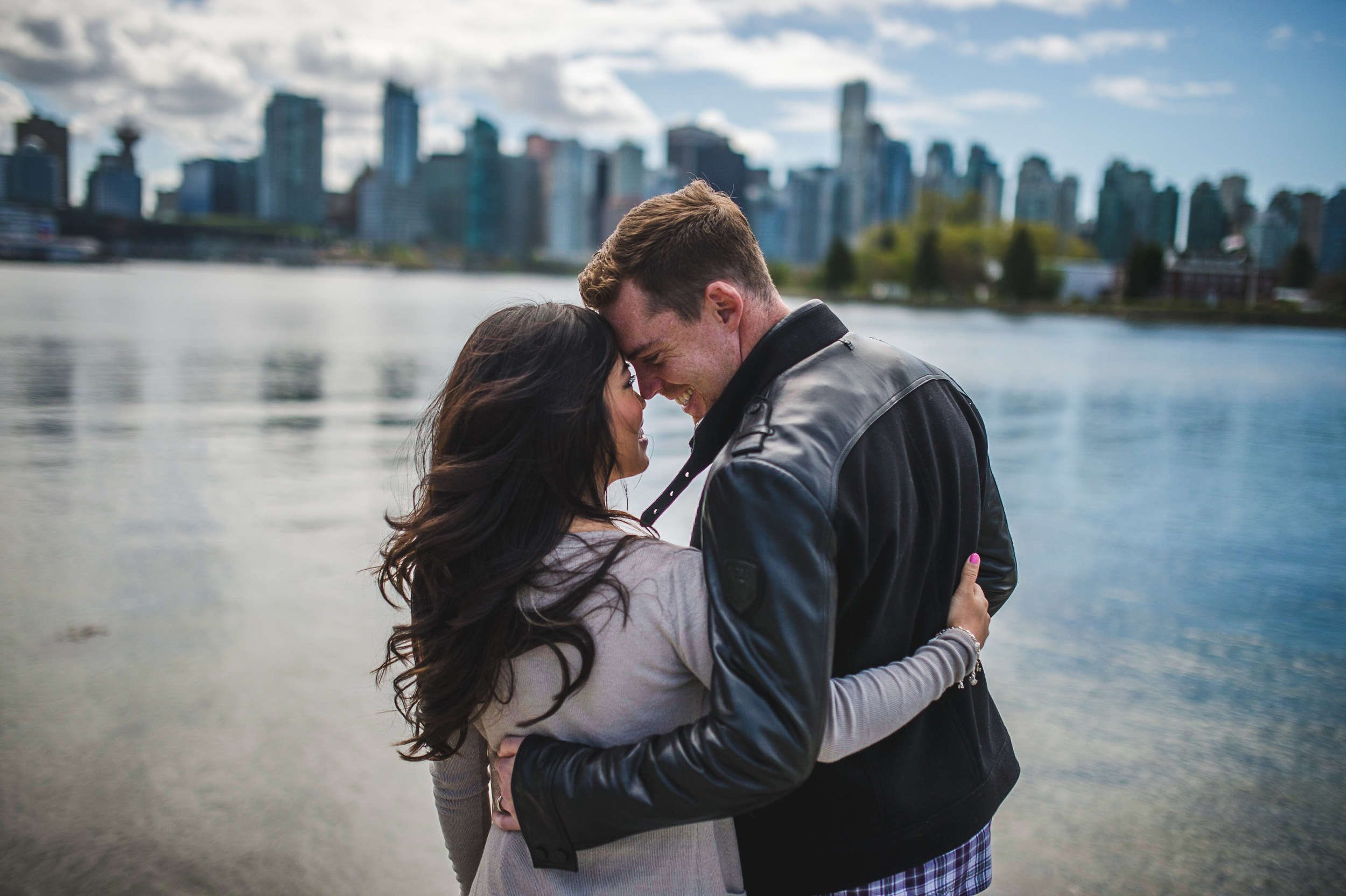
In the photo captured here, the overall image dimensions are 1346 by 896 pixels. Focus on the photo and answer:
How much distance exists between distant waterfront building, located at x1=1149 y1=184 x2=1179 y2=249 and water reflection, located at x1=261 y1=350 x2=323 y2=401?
589 ft

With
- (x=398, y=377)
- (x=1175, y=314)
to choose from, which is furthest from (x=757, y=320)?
(x=1175, y=314)

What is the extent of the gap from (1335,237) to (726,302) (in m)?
135

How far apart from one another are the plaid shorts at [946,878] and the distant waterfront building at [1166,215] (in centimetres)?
19132

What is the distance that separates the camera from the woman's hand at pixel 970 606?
178 centimetres

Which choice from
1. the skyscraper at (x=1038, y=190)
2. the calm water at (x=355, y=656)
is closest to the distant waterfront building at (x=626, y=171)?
the skyscraper at (x=1038, y=190)

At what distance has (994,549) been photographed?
6.76ft

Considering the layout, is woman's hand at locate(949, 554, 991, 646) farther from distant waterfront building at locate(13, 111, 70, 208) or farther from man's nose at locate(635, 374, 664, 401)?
distant waterfront building at locate(13, 111, 70, 208)

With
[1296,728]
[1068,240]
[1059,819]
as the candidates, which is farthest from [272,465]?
[1068,240]

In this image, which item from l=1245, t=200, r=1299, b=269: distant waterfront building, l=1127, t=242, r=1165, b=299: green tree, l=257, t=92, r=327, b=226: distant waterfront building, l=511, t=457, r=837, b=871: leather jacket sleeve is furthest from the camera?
l=257, t=92, r=327, b=226: distant waterfront building

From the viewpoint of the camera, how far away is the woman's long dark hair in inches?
60.4

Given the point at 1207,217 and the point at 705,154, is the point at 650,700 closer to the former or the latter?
the point at 705,154

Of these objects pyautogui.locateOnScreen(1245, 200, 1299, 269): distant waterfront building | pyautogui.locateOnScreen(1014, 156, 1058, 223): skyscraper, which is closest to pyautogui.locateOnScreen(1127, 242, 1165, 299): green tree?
pyautogui.locateOnScreen(1245, 200, 1299, 269): distant waterfront building

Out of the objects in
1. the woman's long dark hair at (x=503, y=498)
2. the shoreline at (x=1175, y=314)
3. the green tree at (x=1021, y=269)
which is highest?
the green tree at (x=1021, y=269)

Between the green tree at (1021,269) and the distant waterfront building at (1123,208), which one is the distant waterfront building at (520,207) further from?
the distant waterfront building at (1123,208)
